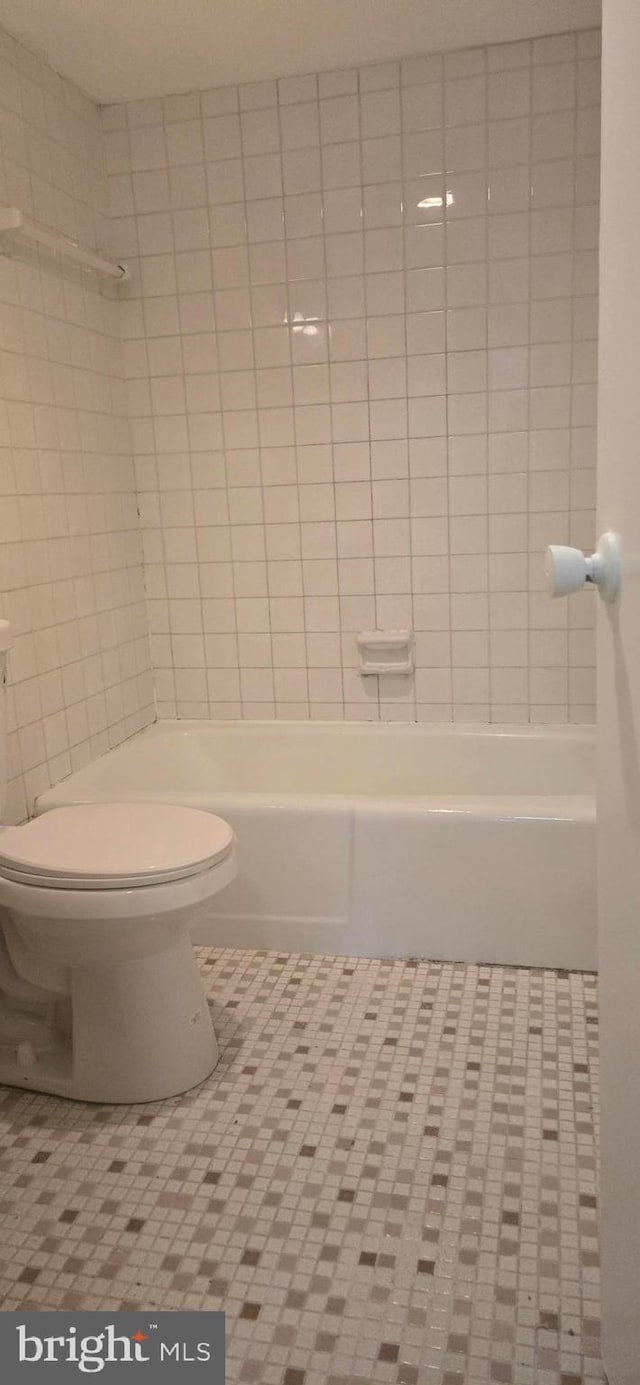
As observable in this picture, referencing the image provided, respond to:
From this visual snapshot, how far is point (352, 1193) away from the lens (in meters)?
1.52

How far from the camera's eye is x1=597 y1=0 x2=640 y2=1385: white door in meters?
0.82

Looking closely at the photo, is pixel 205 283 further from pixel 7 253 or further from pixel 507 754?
pixel 507 754

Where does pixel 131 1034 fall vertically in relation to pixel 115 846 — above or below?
below

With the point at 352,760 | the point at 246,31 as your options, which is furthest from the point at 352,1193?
the point at 246,31

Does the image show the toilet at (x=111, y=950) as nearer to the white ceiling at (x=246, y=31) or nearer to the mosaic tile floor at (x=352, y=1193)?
the mosaic tile floor at (x=352, y=1193)

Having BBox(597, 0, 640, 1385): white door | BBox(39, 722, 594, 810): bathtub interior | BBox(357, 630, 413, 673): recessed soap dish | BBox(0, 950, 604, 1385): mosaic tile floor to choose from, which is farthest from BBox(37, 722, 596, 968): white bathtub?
BBox(597, 0, 640, 1385): white door

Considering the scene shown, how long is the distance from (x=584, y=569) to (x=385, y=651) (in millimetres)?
1947

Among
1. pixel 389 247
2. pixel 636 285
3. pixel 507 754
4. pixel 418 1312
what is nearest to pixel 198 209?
pixel 389 247

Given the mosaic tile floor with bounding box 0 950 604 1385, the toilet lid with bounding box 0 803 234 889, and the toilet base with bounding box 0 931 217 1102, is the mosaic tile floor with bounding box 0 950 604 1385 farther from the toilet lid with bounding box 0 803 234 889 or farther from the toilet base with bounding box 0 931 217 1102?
the toilet lid with bounding box 0 803 234 889

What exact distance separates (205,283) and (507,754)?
5.38 ft

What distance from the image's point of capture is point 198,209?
273 centimetres

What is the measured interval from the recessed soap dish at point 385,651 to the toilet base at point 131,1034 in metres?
1.25

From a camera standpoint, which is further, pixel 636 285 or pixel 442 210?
pixel 442 210

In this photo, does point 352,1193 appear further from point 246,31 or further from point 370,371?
point 246,31
